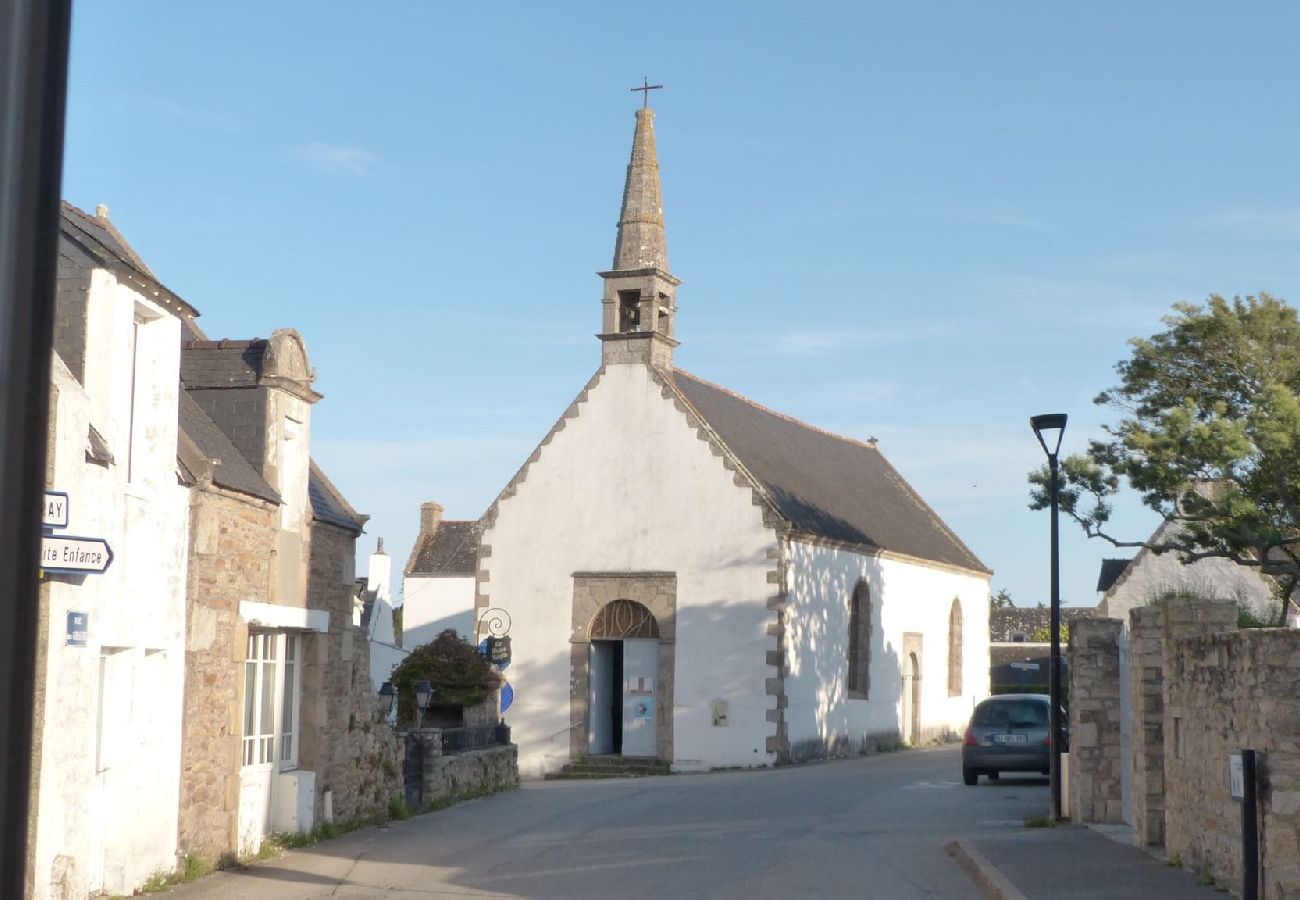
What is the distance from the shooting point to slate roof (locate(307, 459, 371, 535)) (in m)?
17.4

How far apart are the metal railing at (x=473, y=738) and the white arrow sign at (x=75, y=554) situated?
12016 millimetres

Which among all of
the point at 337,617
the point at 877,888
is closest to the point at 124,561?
the point at 337,617

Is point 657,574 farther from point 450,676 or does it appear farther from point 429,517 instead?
point 429,517

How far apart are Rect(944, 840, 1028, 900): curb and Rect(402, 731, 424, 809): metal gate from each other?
801 cm

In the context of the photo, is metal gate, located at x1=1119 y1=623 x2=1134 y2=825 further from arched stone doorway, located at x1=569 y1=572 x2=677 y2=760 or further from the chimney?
the chimney

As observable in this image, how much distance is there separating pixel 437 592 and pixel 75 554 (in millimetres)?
45222

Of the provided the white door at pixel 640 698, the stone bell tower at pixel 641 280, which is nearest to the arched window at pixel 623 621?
the white door at pixel 640 698

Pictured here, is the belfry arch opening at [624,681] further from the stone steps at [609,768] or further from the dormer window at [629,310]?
the dormer window at [629,310]

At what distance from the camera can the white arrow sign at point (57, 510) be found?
10383mm

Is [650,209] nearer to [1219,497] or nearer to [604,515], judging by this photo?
[604,515]

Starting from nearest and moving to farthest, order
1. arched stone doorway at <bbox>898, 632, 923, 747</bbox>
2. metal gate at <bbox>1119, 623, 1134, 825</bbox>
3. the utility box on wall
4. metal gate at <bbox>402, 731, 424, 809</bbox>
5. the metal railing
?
the utility box on wall → metal gate at <bbox>1119, 623, 1134, 825</bbox> → metal gate at <bbox>402, 731, 424, 809</bbox> → the metal railing → arched stone doorway at <bbox>898, 632, 923, 747</bbox>

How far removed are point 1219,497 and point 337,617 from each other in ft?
48.6

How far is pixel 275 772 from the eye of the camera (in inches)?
642

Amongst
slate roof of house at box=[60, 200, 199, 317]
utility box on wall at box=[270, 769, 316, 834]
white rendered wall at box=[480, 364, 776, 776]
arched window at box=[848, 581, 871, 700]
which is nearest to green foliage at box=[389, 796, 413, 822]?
utility box on wall at box=[270, 769, 316, 834]
